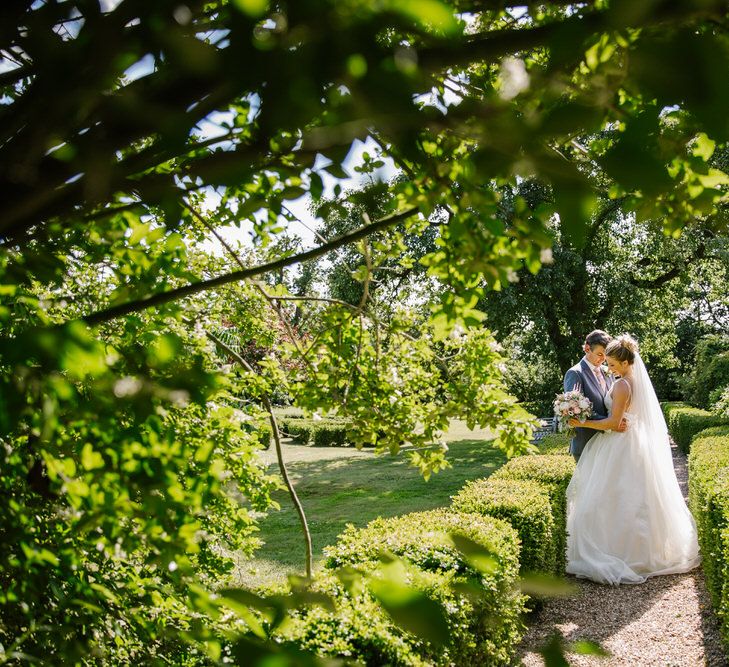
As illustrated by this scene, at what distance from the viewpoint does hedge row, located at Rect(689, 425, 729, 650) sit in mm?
4848

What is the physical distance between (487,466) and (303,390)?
48.7 feet

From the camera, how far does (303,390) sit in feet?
10.0

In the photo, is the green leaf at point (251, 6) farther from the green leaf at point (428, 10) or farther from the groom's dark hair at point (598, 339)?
the groom's dark hair at point (598, 339)

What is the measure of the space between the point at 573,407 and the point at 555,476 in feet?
3.35

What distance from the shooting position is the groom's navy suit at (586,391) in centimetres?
823

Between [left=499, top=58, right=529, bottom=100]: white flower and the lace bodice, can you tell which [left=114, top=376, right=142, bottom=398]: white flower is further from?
the lace bodice

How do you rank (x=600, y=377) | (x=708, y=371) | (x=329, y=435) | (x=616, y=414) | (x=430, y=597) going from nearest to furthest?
(x=430, y=597)
(x=616, y=414)
(x=600, y=377)
(x=708, y=371)
(x=329, y=435)

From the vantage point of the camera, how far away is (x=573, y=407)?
306 inches

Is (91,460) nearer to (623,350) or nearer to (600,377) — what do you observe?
(623,350)

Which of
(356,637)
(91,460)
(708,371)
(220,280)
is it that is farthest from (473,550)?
(708,371)

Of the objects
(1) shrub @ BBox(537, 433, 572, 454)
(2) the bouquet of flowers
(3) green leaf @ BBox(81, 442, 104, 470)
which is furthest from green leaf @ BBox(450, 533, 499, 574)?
(1) shrub @ BBox(537, 433, 572, 454)

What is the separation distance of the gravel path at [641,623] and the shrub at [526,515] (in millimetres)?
512

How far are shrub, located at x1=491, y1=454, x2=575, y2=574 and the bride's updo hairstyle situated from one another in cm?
177

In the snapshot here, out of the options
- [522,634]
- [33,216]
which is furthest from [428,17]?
[522,634]
